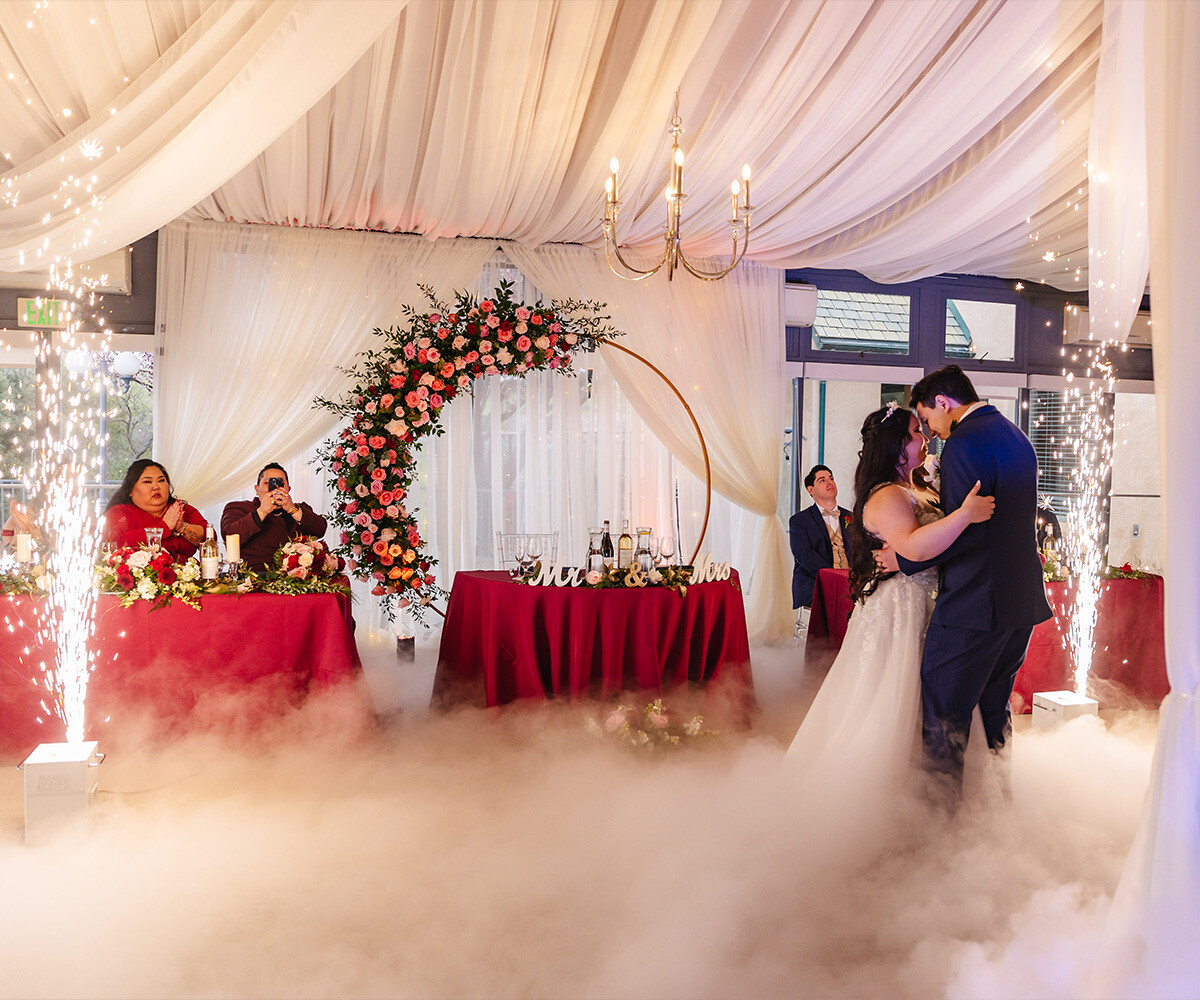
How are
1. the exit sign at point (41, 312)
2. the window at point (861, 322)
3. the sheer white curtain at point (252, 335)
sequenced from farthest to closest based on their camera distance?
the window at point (861, 322)
the sheer white curtain at point (252, 335)
the exit sign at point (41, 312)

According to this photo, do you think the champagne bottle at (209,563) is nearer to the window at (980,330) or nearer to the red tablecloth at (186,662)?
the red tablecloth at (186,662)

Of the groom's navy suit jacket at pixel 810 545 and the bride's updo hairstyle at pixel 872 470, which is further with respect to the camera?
the groom's navy suit jacket at pixel 810 545

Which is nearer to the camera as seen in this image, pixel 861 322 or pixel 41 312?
pixel 41 312

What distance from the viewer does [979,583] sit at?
276 cm

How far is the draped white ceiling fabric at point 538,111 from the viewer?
9.30 feet

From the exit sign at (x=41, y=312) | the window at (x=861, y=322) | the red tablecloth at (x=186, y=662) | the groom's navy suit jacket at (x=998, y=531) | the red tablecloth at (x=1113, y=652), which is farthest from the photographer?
the window at (x=861, y=322)

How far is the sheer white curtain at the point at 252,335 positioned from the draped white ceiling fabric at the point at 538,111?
1.29ft

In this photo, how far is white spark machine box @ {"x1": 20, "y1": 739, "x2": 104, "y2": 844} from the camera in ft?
9.78

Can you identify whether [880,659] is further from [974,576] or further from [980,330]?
[980,330]

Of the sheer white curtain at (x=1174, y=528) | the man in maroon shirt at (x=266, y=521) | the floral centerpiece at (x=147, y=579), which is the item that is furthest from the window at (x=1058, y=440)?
the floral centerpiece at (x=147, y=579)

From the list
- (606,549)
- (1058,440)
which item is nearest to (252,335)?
(606,549)

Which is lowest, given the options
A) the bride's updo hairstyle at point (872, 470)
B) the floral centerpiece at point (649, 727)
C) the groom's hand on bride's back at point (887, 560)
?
the floral centerpiece at point (649, 727)

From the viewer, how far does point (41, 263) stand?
3289 mm

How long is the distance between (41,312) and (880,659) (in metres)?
5.27
